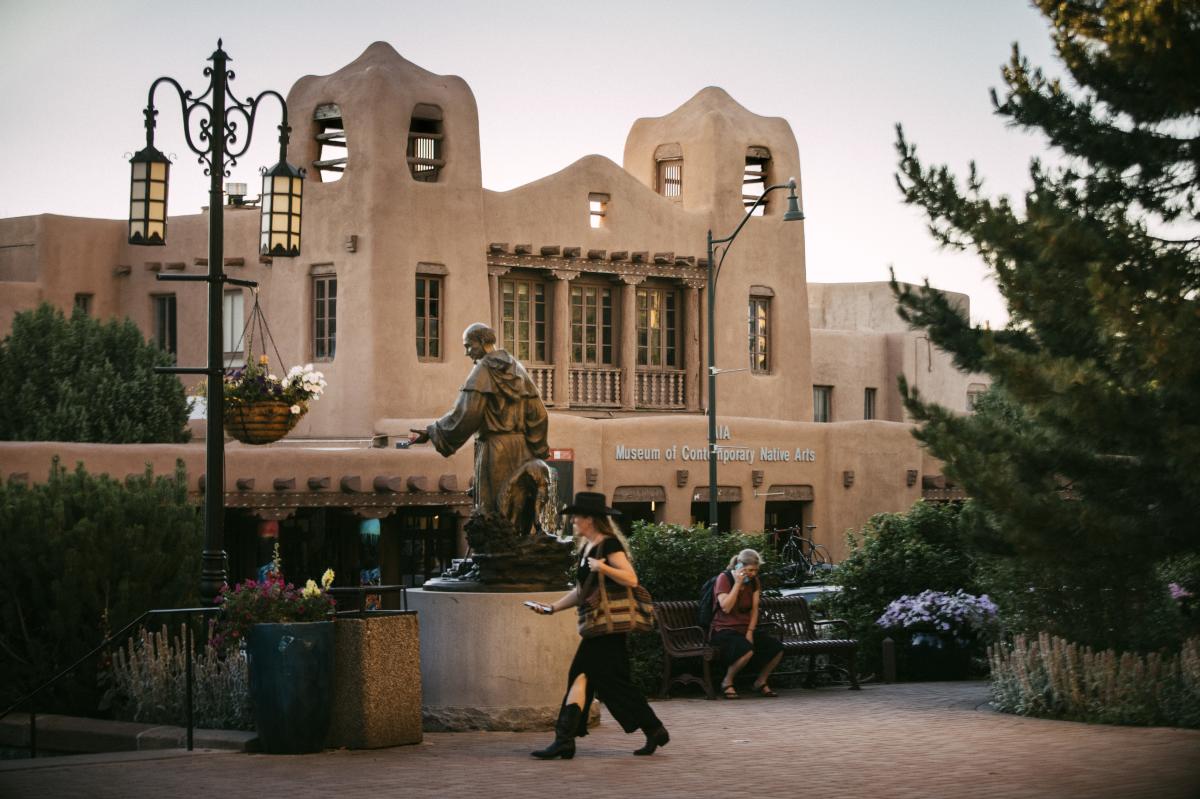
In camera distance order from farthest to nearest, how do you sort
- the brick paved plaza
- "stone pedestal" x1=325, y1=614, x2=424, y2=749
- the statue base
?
the statue base
"stone pedestal" x1=325, y1=614, x2=424, y2=749
the brick paved plaza

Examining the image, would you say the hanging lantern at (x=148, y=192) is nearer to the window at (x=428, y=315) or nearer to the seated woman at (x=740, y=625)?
the seated woman at (x=740, y=625)

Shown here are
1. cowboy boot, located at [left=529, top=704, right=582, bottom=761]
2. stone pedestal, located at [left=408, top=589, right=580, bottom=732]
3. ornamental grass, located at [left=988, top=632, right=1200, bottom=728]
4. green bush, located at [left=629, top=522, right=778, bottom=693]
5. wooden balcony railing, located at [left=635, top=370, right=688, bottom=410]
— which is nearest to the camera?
cowboy boot, located at [left=529, top=704, right=582, bottom=761]

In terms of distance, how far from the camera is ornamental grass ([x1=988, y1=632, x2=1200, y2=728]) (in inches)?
556

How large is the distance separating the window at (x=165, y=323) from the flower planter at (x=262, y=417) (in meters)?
16.4

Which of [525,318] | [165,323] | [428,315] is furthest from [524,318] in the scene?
[165,323]

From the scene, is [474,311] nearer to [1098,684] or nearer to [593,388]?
[593,388]

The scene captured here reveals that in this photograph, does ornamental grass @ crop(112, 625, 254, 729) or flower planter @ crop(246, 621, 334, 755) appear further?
ornamental grass @ crop(112, 625, 254, 729)

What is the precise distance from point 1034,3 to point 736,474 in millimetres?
23664

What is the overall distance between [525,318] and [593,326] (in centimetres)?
173

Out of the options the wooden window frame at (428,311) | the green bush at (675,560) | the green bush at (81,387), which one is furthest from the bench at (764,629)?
the green bush at (81,387)

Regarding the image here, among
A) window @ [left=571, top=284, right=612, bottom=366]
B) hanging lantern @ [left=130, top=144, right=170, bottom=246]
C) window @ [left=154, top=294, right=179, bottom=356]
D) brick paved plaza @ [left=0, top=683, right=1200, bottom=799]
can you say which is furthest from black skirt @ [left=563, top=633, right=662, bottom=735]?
window @ [left=154, top=294, right=179, bottom=356]

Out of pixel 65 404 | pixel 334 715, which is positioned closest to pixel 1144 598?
pixel 334 715

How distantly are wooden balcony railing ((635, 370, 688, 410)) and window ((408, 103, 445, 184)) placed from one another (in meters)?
6.43

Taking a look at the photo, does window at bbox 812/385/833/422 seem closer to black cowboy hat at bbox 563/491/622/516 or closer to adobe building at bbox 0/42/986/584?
adobe building at bbox 0/42/986/584
